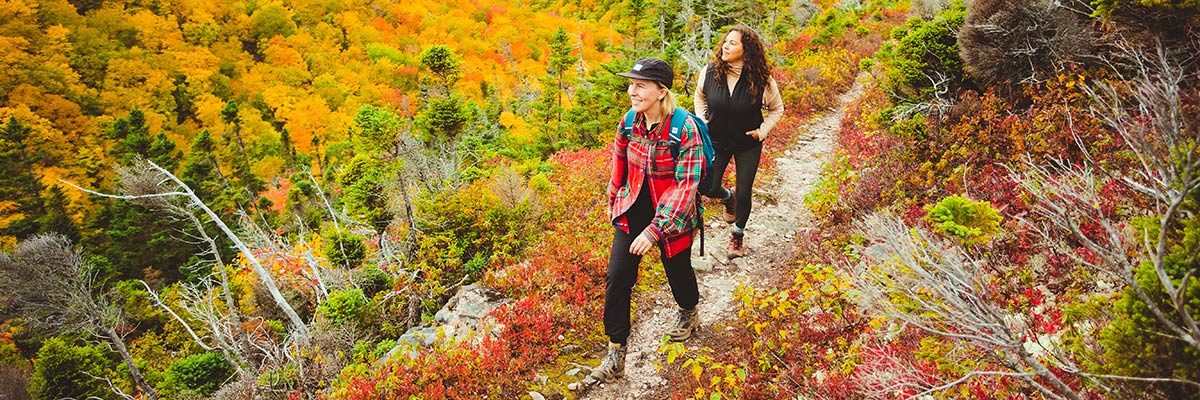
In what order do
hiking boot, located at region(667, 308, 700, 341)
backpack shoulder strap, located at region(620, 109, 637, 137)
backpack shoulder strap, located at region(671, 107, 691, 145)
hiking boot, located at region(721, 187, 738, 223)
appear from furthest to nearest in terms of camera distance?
1. hiking boot, located at region(721, 187, 738, 223)
2. hiking boot, located at region(667, 308, 700, 341)
3. backpack shoulder strap, located at region(620, 109, 637, 137)
4. backpack shoulder strap, located at region(671, 107, 691, 145)

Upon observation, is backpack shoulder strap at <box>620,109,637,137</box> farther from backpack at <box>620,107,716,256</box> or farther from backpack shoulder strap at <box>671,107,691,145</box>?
backpack shoulder strap at <box>671,107,691,145</box>

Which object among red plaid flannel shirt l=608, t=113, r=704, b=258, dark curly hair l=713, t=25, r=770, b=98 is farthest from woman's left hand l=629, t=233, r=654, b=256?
dark curly hair l=713, t=25, r=770, b=98

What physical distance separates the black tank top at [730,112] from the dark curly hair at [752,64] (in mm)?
42

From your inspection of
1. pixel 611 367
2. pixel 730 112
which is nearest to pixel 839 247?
pixel 730 112

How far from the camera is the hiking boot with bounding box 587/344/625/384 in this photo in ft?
12.6

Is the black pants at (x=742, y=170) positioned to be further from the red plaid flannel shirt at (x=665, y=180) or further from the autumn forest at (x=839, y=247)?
the red plaid flannel shirt at (x=665, y=180)

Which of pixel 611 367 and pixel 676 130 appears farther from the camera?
pixel 611 367

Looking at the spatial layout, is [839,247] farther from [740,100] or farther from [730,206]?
[740,100]

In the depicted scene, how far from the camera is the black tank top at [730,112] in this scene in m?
4.45

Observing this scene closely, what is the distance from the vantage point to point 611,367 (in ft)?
12.7

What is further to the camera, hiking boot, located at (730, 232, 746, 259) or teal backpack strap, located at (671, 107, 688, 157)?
hiking boot, located at (730, 232, 746, 259)

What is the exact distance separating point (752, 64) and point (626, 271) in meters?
2.19

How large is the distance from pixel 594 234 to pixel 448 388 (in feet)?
9.10

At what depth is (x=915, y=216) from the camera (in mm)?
4895
